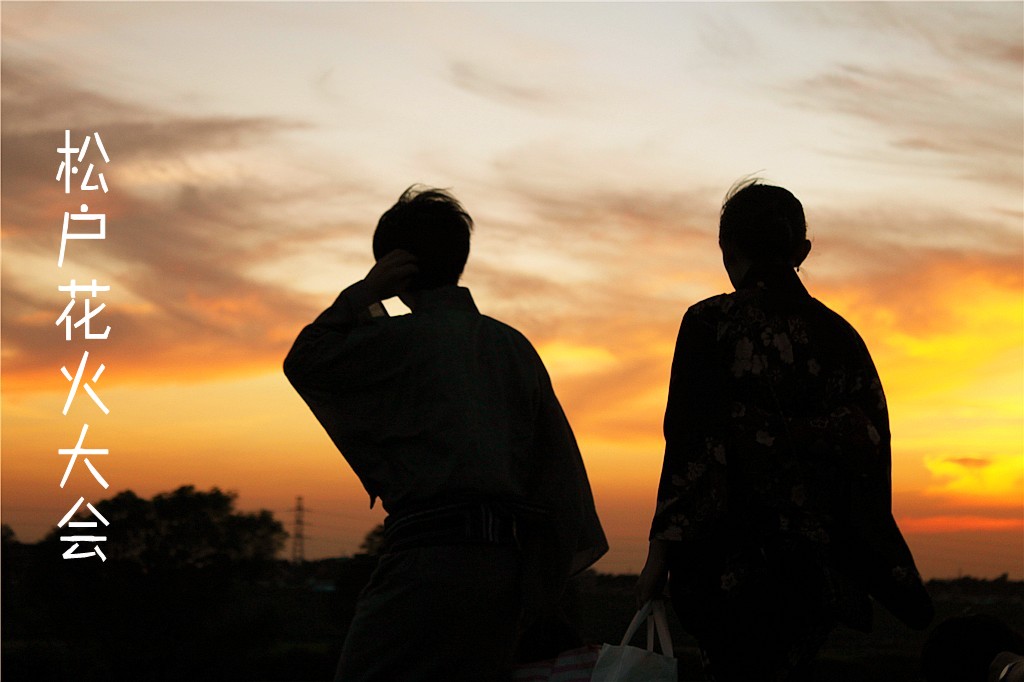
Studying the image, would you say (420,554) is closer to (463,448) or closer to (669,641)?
(463,448)

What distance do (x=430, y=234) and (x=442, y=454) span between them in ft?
2.10

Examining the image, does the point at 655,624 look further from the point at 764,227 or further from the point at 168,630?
the point at 168,630

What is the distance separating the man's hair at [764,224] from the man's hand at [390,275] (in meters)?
0.86

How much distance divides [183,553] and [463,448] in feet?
77.8

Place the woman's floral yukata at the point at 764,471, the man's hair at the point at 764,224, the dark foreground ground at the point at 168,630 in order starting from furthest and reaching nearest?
the dark foreground ground at the point at 168,630 → the man's hair at the point at 764,224 → the woman's floral yukata at the point at 764,471

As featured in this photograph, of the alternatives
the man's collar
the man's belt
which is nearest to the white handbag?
the man's belt

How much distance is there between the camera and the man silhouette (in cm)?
284

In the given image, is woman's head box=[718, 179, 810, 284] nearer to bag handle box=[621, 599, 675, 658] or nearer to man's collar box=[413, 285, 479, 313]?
man's collar box=[413, 285, 479, 313]

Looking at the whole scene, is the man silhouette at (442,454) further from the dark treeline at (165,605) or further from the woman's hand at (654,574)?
the dark treeline at (165,605)

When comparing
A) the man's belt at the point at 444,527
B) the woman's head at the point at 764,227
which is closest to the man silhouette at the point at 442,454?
the man's belt at the point at 444,527

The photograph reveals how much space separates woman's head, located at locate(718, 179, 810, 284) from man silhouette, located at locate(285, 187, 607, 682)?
2.08ft

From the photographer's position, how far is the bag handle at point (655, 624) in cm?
284

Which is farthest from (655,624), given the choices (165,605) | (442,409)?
(165,605)

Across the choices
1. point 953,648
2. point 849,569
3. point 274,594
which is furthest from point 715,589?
point 274,594
